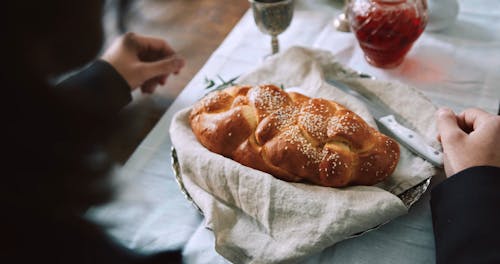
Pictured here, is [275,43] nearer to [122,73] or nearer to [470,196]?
[122,73]

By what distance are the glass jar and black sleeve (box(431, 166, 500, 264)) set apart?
1.18ft

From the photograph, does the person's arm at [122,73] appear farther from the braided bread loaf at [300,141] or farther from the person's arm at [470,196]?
the person's arm at [470,196]

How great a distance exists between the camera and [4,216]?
34cm

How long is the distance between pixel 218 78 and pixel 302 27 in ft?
0.88

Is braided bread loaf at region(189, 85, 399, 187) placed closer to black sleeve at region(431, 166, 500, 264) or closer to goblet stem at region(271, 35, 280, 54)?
black sleeve at region(431, 166, 500, 264)

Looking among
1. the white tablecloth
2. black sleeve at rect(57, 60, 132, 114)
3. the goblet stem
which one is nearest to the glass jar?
the white tablecloth

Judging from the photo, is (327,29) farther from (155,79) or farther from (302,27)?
(155,79)

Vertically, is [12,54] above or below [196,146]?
above

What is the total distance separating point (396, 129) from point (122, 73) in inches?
16.4

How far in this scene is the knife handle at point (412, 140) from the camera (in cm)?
64

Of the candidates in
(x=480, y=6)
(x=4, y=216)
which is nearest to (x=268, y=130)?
(x=4, y=216)

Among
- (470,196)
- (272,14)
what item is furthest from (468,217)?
(272,14)

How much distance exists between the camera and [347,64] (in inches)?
37.9

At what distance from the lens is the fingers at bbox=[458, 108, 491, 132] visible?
64cm
